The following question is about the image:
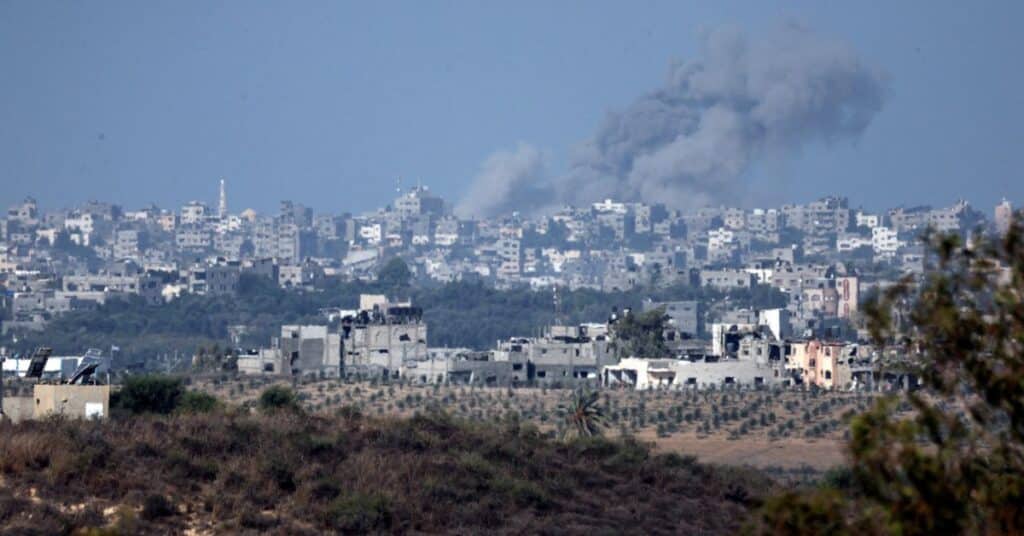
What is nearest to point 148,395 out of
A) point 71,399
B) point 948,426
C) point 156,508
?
point 71,399

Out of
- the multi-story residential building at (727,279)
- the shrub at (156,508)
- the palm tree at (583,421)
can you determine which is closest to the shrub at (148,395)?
the palm tree at (583,421)

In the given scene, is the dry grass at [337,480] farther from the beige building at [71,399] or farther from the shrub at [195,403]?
the shrub at [195,403]

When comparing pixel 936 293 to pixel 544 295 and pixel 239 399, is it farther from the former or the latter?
pixel 544 295

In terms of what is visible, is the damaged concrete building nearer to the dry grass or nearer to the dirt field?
the dirt field

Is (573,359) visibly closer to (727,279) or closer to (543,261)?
(727,279)

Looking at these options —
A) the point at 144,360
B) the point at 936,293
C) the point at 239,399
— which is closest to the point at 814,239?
the point at 144,360
